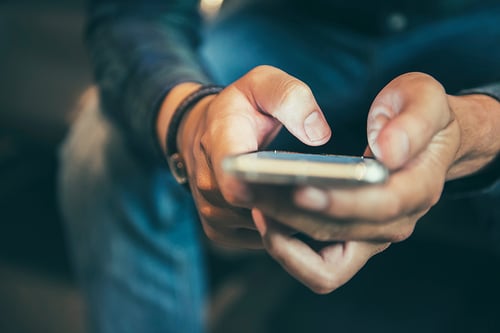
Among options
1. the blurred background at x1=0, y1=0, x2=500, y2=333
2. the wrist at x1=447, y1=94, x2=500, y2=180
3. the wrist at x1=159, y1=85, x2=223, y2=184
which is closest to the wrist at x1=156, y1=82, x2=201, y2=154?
the wrist at x1=159, y1=85, x2=223, y2=184

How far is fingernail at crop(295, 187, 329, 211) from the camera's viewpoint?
240mm

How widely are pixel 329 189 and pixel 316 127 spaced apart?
0.09m

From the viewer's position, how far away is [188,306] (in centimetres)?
61

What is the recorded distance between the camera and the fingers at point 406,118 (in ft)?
0.86

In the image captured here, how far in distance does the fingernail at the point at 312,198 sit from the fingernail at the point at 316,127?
0.28 ft

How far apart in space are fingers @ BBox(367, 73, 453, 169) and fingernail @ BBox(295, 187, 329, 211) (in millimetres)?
45

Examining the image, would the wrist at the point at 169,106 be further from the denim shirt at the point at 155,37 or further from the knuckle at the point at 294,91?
the knuckle at the point at 294,91

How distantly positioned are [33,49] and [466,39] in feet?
2.23

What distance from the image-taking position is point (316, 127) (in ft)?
1.07

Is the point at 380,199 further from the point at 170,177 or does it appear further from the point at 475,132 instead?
the point at 170,177

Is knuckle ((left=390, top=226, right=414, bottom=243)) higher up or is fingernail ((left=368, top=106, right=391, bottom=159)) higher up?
fingernail ((left=368, top=106, right=391, bottom=159))

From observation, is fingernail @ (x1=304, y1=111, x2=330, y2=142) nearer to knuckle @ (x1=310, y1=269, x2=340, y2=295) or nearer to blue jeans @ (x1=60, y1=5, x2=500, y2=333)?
knuckle @ (x1=310, y1=269, x2=340, y2=295)

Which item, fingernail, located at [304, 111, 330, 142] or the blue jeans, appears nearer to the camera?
fingernail, located at [304, 111, 330, 142]

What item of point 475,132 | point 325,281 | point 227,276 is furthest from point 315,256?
point 227,276
